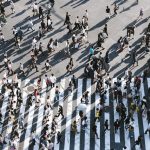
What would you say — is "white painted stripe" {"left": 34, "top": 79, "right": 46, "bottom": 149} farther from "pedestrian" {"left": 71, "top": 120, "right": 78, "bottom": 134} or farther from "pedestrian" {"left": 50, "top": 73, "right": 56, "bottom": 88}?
"pedestrian" {"left": 71, "top": 120, "right": 78, "bottom": 134}

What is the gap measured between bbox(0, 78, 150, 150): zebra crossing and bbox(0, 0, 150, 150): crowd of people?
0.91 feet

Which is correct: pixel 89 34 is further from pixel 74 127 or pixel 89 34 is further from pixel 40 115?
pixel 74 127

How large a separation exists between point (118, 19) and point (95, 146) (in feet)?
64.7

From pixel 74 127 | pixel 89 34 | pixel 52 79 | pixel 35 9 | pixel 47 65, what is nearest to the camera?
pixel 74 127

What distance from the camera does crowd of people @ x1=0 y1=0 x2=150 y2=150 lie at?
4106cm

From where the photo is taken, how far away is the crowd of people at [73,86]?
135 ft

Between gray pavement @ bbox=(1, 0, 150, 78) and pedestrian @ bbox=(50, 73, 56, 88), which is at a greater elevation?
gray pavement @ bbox=(1, 0, 150, 78)

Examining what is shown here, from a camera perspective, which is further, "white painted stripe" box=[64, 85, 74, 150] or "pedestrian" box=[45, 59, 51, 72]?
"pedestrian" box=[45, 59, 51, 72]

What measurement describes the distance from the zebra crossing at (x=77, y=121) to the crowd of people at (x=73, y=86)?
277 mm

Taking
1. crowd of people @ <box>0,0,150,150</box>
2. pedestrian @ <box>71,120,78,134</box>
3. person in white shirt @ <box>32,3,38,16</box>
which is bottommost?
pedestrian @ <box>71,120,78,134</box>

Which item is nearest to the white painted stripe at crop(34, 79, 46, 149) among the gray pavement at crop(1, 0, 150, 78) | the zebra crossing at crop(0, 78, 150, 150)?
the zebra crossing at crop(0, 78, 150, 150)

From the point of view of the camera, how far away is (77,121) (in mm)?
42156

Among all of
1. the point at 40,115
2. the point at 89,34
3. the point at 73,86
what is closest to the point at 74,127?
the point at 40,115

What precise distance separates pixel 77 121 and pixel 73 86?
4.60m
